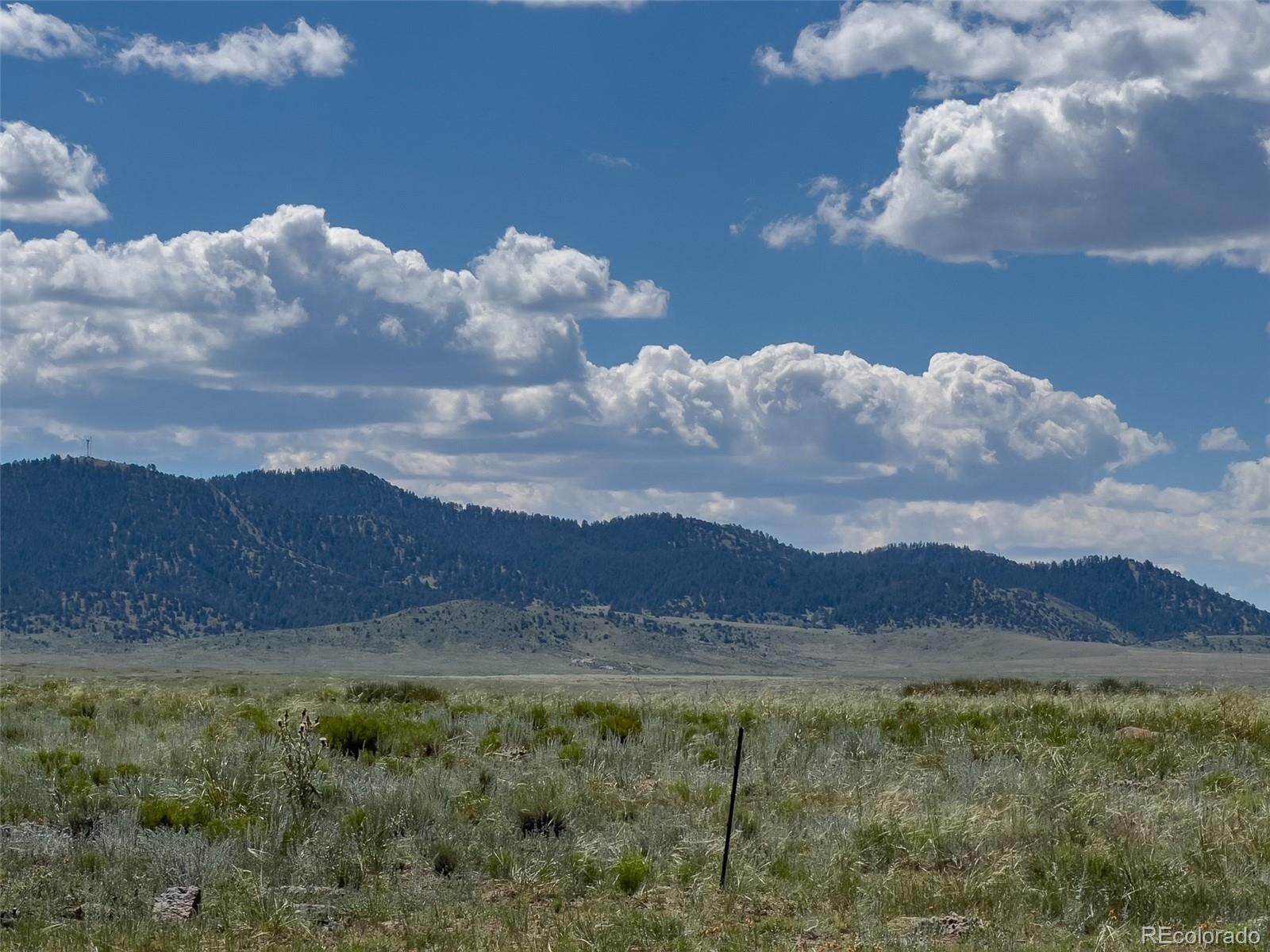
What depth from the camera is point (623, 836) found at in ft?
41.8

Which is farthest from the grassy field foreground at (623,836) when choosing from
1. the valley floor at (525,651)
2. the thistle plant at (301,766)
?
the valley floor at (525,651)

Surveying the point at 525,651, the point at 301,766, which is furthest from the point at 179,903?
the point at 525,651

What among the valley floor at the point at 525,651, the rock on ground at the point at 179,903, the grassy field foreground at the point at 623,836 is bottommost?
the valley floor at the point at 525,651

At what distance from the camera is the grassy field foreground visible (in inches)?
403

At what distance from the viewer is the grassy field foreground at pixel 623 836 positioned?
33.6 feet

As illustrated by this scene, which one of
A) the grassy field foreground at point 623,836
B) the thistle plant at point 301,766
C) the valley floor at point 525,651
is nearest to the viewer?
the grassy field foreground at point 623,836

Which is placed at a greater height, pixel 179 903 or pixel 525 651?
pixel 179 903

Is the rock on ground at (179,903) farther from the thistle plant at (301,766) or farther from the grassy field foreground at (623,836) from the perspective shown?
the thistle plant at (301,766)

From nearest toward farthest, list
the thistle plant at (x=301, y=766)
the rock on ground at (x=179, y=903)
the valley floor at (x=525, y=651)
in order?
1. the rock on ground at (x=179, y=903)
2. the thistle plant at (x=301, y=766)
3. the valley floor at (x=525, y=651)

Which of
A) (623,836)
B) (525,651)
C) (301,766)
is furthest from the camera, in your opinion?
(525,651)

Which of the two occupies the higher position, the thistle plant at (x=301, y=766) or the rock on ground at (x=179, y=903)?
the thistle plant at (x=301, y=766)

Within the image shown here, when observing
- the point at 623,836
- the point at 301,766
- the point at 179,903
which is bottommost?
the point at 179,903

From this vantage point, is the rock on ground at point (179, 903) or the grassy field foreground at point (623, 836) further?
the rock on ground at point (179, 903)

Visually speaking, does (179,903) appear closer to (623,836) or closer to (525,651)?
(623,836)
